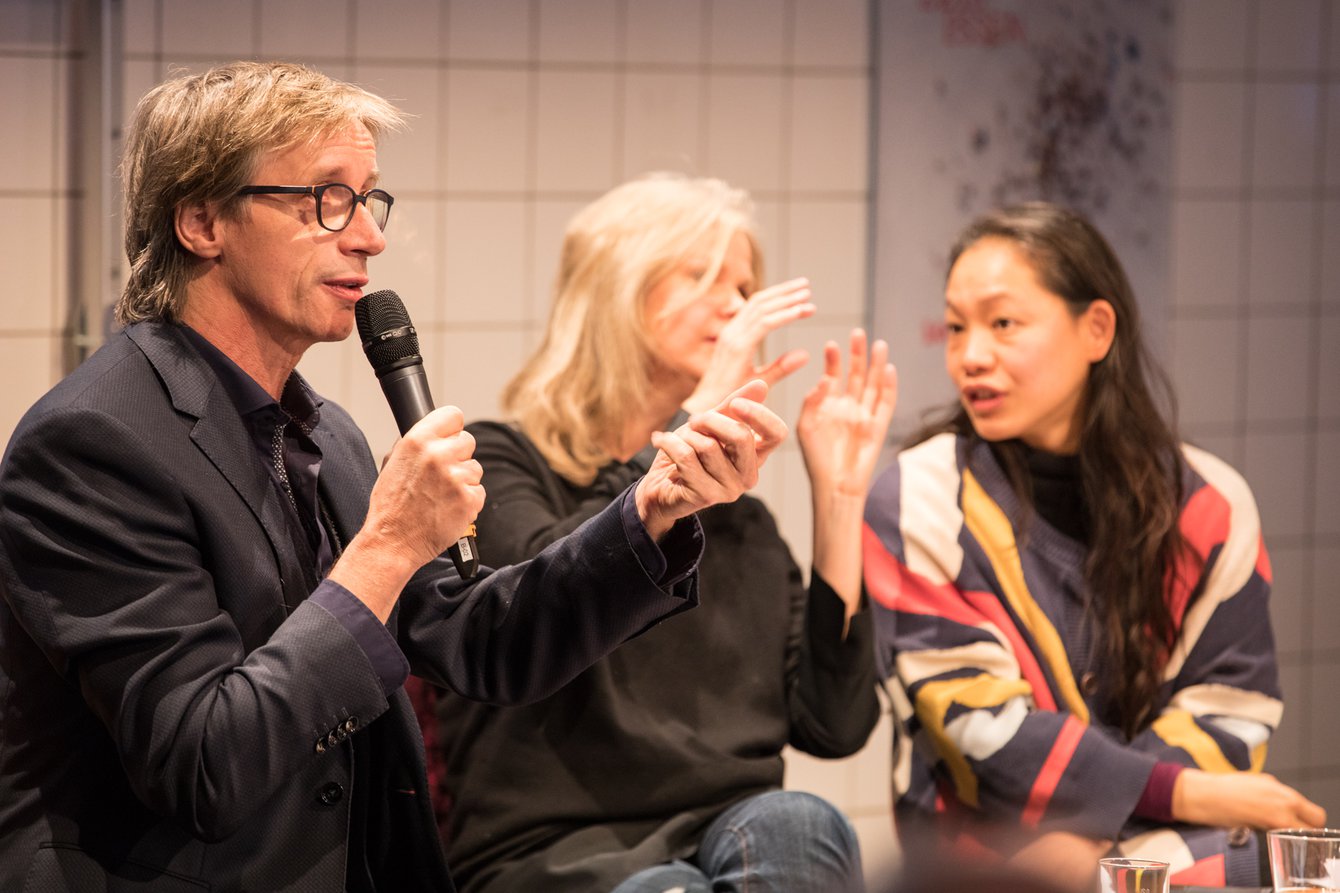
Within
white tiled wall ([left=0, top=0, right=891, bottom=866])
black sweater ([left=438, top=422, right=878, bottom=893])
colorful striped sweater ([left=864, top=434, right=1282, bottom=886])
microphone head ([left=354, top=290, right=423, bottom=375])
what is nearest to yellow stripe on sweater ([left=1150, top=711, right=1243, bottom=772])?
colorful striped sweater ([left=864, top=434, right=1282, bottom=886])

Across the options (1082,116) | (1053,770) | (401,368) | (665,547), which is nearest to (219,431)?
(401,368)

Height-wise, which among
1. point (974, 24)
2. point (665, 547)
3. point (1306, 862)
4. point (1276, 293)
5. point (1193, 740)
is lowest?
point (1193, 740)

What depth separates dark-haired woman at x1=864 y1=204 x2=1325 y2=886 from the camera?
205 cm

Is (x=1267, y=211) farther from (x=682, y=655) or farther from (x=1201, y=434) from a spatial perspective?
(x=682, y=655)

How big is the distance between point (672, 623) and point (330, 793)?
75cm

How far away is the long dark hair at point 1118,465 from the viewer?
221 centimetres

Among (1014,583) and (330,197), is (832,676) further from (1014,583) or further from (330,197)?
(330,197)

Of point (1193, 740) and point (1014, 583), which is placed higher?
point (1014, 583)

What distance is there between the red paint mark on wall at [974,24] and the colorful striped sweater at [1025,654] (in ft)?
3.85

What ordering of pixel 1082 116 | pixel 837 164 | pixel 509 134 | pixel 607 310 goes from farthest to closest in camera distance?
pixel 1082 116, pixel 837 164, pixel 509 134, pixel 607 310

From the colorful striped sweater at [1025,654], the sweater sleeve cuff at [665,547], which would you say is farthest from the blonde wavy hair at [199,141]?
the colorful striped sweater at [1025,654]

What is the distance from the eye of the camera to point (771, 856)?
1921 mm

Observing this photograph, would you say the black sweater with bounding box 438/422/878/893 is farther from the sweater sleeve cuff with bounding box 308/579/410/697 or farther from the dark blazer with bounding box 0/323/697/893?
the sweater sleeve cuff with bounding box 308/579/410/697

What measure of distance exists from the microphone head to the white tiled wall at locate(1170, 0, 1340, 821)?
2.44m
